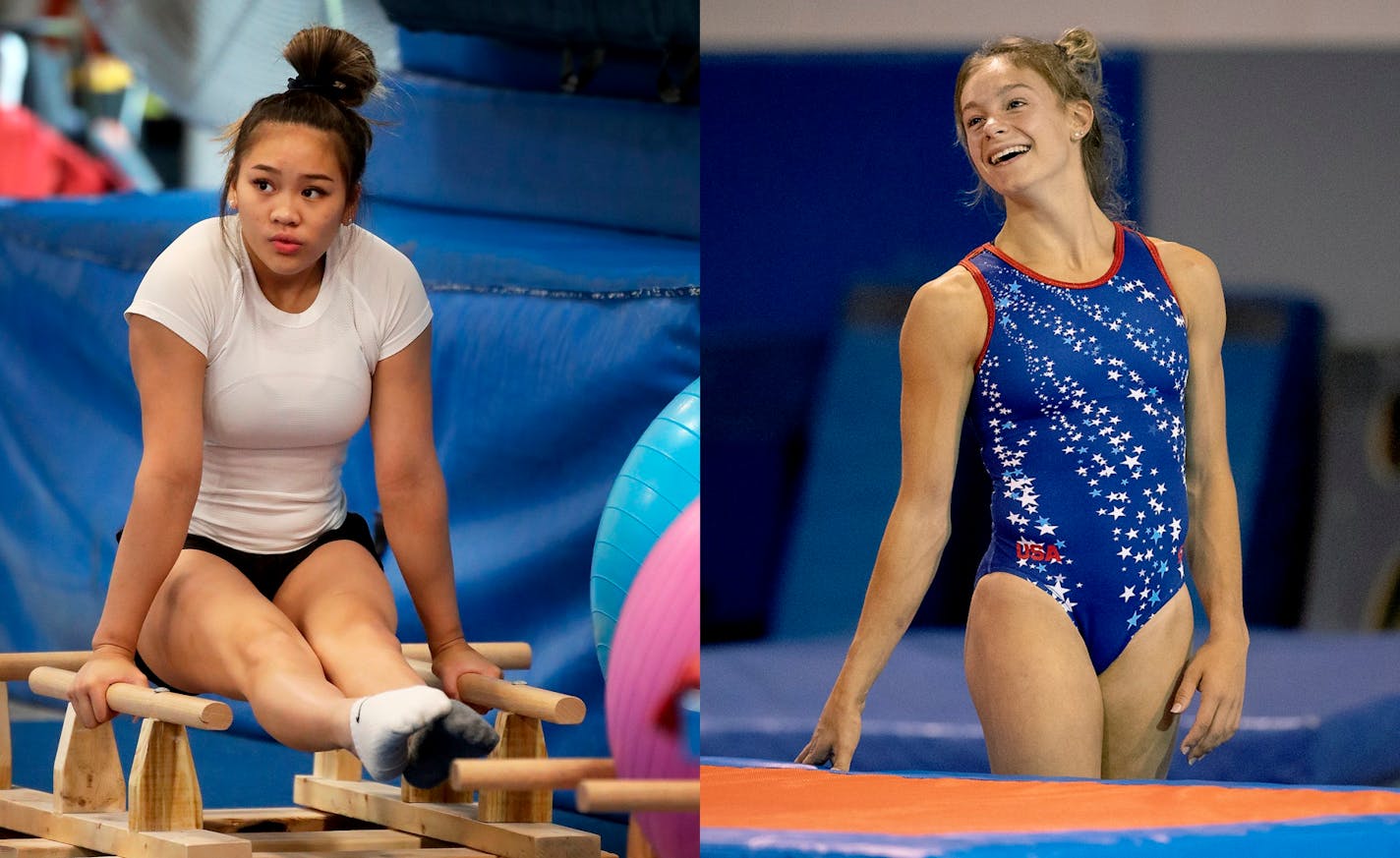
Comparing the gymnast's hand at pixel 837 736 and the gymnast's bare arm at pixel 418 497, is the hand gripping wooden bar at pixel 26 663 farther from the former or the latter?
the gymnast's hand at pixel 837 736

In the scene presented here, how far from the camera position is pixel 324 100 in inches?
85.1

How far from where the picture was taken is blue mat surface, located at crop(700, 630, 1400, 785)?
8.25 ft

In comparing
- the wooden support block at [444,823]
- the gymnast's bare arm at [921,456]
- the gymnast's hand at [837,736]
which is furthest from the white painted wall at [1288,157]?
the wooden support block at [444,823]

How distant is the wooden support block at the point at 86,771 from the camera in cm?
234

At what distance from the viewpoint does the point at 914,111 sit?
2.45 meters

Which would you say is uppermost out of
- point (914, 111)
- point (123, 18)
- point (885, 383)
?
point (123, 18)

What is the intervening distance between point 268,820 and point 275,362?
29.9 inches

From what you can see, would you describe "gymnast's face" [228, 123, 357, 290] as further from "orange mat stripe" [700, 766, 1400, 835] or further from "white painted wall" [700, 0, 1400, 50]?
"orange mat stripe" [700, 766, 1400, 835]

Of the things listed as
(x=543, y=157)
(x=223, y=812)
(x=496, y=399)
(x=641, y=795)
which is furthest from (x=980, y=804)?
(x=543, y=157)

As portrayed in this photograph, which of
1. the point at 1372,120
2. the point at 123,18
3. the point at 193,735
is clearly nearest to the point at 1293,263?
the point at 1372,120

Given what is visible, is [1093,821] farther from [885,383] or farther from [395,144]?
[395,144]

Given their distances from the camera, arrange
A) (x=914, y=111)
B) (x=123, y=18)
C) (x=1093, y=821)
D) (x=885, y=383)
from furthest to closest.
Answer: (x=123, y=18) < (x=885, y=383) < (x=914, y=111) < (x=1093, y=821)

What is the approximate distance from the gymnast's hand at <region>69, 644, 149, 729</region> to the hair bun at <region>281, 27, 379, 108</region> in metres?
0.72

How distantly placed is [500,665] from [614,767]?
984 millimetres
